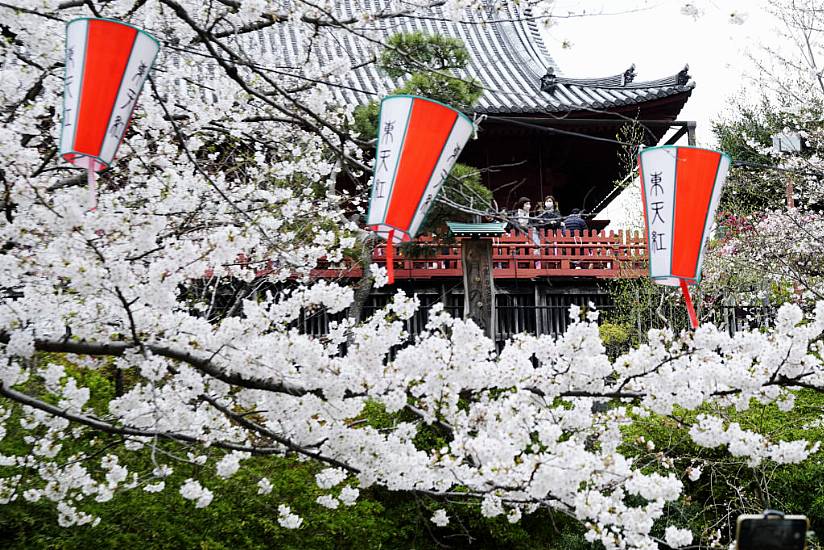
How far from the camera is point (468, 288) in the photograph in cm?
769

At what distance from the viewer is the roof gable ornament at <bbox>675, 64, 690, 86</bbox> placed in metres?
11.0

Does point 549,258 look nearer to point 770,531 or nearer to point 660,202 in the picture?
point 660,202

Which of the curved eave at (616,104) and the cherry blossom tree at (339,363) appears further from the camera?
the curved eave at (616,104)

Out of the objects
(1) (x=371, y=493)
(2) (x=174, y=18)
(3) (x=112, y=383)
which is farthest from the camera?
(3) (x=112, y=383)

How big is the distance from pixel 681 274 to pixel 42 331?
287cm

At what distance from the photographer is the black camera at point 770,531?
2.97 meters

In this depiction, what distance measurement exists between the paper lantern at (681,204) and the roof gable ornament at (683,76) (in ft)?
Result: 25.8

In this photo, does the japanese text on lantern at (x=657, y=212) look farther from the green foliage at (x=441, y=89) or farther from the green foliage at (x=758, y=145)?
the green foliage at (x=758, y=145)

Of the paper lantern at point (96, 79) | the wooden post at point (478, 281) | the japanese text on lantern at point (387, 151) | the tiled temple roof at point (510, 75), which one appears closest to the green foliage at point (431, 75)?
the tiled temple roof at point (510, 75)

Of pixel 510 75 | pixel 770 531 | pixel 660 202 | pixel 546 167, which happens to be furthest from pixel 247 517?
pixel 510 75

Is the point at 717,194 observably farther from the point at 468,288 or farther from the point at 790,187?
the point at 790,187

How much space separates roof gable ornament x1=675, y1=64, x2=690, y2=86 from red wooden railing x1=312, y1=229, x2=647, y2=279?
233 cm

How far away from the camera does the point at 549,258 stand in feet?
34.3

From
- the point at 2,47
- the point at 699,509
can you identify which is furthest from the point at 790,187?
the point at 2,47
